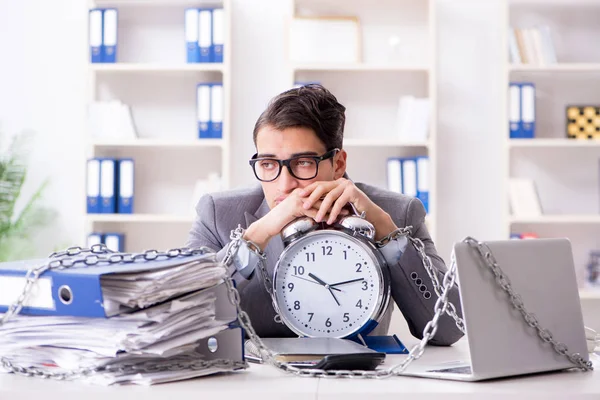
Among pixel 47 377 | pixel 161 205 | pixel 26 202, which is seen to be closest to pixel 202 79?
pixel 161 205

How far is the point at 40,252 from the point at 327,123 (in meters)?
3.02

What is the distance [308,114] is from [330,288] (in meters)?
0.59

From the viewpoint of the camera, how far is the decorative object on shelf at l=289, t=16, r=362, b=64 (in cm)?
430

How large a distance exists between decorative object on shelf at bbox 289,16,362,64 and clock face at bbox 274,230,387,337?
9.49 ft

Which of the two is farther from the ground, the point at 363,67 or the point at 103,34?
the point at 103,34

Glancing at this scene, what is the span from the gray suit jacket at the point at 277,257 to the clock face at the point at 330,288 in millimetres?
114

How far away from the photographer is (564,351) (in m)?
1.25

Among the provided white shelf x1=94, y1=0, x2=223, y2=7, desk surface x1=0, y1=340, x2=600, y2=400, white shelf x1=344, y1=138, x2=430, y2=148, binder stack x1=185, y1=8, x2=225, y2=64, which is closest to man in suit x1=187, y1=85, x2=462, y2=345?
desk surface x1=0, y1=340, x2=600, y2=400

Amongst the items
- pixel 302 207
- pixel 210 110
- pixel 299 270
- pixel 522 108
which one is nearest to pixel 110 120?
pixel 210 110

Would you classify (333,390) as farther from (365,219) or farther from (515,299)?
(365,219)

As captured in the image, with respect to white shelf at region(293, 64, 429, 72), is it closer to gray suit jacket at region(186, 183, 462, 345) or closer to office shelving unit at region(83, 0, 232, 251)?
office shelving unit at region(83, 0, 232, 251)

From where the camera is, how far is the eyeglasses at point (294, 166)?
6.16ft

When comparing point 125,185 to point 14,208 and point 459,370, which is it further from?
point 459,370

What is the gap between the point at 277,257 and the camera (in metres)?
1.73
